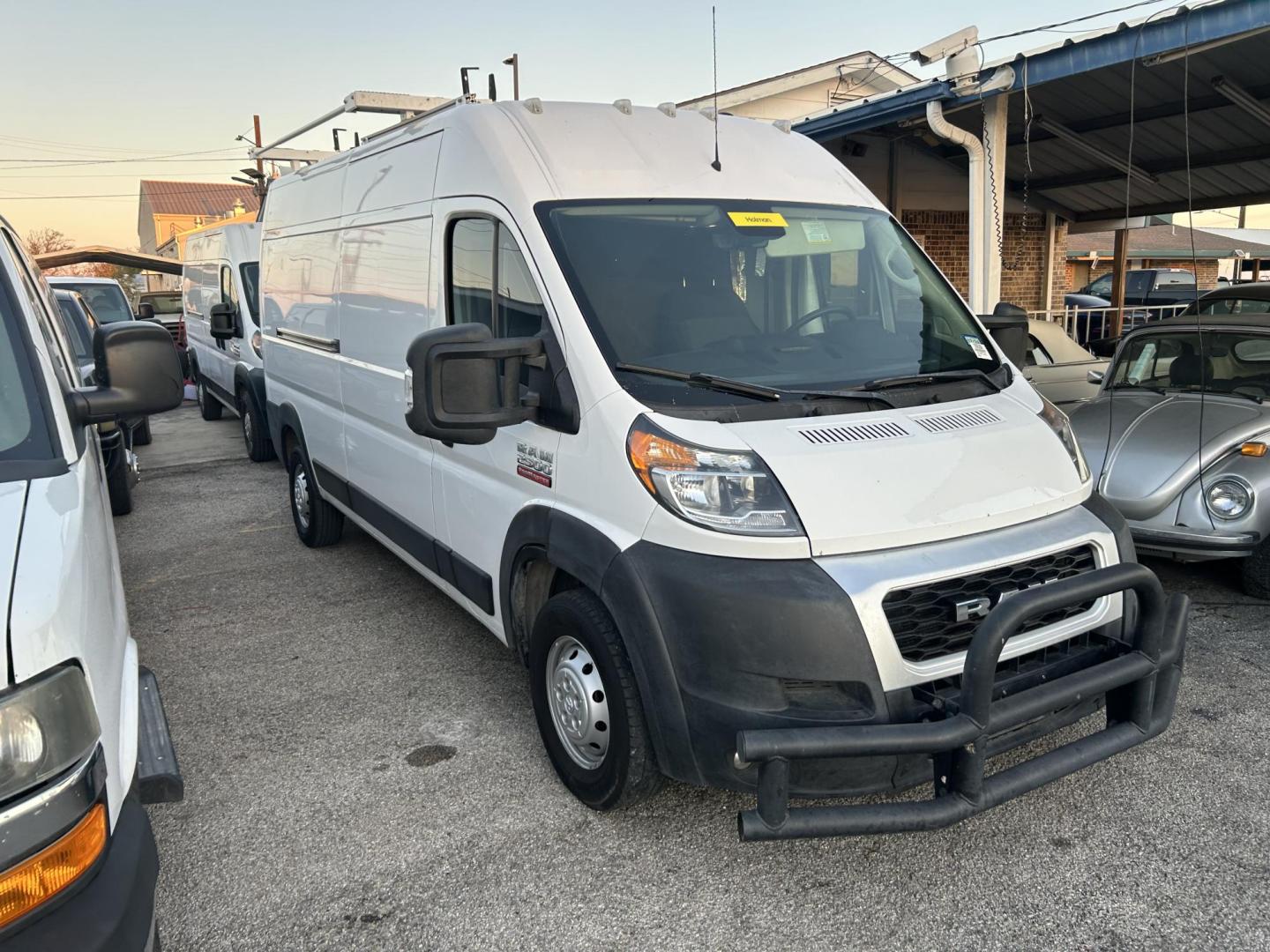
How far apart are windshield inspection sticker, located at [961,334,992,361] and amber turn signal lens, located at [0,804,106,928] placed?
3.19 m

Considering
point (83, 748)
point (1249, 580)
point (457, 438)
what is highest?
point (457, 438)

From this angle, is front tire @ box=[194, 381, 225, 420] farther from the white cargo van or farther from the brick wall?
the brick wall

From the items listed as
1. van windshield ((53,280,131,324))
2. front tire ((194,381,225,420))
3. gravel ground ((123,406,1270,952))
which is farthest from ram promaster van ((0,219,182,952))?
front tire ((194,381,225,420))

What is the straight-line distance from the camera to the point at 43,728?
1.75m

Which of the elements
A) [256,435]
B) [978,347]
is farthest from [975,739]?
[256,435]

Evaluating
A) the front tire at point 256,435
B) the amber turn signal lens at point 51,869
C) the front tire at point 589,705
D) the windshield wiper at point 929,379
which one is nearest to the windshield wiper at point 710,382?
the windshield wiper at point 929,379

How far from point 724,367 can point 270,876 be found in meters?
2.16

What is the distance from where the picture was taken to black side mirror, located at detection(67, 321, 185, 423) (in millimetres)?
2771

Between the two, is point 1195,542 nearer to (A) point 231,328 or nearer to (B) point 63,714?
(B) point 63,714

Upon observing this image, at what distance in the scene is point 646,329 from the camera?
318 cm

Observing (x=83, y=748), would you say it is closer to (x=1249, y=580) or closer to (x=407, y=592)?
(x=407, y=592)

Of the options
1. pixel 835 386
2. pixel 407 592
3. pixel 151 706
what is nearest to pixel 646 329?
pixel 835 386

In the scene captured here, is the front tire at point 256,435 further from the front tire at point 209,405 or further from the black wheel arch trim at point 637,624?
the black wheel arch trim at point 637,624

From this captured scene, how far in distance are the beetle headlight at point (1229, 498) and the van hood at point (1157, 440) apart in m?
0.12
